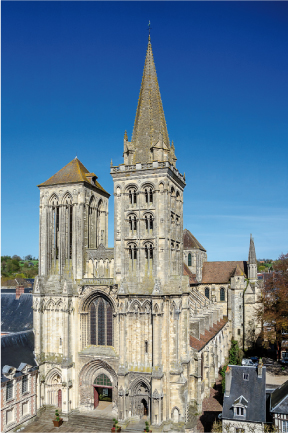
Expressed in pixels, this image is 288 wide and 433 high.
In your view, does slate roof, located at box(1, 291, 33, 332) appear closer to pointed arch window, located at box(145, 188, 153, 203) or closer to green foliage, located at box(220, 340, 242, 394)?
pointed arch window, located at box(145, 188, 153, 203)

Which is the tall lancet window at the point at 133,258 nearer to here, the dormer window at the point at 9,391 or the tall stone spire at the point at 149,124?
the tall stone spire at the point at 149,124

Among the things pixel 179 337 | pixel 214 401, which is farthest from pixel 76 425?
pixel 214 401

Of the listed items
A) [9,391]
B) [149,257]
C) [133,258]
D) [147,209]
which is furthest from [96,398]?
[147,209]

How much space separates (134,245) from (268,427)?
17556 mm

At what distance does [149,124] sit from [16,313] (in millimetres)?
25368

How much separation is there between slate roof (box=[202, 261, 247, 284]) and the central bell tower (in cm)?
2545

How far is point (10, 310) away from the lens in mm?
42156

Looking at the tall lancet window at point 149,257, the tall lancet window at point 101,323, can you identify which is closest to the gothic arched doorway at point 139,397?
the tall lancet window at point 101,323

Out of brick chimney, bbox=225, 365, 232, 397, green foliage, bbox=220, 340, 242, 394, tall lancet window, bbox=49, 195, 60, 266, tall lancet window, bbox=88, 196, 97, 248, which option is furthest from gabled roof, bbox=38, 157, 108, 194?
green foliage, bbox=220, 340, 242, 394

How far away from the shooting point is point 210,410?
114 ft

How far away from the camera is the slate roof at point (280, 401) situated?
25016mm

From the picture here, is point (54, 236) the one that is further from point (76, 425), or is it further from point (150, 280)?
point (76, 425)

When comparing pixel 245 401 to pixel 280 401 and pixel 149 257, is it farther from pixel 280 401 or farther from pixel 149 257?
pixel 149 257

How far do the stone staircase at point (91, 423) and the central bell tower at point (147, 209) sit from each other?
1136 cm
